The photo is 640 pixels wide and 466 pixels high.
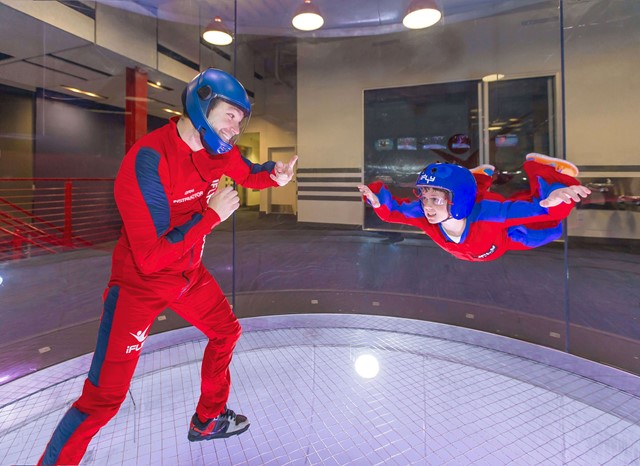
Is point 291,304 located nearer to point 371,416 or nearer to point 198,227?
point 371,416

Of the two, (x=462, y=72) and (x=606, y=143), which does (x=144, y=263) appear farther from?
(x=606, y=143)

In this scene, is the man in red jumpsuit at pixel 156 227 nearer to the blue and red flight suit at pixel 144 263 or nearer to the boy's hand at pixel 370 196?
the blue and red flight suit at pixel 144 263

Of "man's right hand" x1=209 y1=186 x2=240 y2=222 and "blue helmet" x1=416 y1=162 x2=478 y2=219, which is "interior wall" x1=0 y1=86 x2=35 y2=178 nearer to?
"man's right hand" x1=209 y1=186 x2=240 y2=222

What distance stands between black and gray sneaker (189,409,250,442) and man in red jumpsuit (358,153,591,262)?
1.27 m

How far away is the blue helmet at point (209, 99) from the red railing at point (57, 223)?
3924mm

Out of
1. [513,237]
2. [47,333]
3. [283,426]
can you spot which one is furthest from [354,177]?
[47,333]

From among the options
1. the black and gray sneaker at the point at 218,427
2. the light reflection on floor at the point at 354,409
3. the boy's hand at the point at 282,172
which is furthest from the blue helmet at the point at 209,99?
the light reflection on floor at the point at 354,409

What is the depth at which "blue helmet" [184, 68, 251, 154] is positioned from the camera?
1.23 metres

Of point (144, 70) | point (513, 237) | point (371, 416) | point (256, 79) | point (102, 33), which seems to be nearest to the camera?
point (513, 237)

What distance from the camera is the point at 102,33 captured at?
13.5 ft

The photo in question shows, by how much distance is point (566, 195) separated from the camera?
50.8 inches

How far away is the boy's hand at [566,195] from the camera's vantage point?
1269 mm

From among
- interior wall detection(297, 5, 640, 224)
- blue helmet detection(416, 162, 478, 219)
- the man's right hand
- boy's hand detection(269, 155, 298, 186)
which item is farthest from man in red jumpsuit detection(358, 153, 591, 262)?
interior wall detection(297, 5, 640, 224)

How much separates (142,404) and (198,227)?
1.37m
